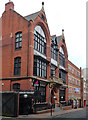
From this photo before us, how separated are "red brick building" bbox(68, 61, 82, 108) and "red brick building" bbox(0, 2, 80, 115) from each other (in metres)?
14.7

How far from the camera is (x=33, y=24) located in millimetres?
28984

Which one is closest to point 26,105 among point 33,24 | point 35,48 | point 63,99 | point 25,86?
point 25,86

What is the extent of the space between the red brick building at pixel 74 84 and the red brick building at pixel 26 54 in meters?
14.7

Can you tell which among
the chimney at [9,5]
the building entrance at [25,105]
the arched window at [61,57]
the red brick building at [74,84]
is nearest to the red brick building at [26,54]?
the chimney at [9,5]

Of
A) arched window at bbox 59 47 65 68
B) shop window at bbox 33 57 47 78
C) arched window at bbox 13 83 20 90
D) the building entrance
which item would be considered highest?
arched window at bbox 59 47 65 68

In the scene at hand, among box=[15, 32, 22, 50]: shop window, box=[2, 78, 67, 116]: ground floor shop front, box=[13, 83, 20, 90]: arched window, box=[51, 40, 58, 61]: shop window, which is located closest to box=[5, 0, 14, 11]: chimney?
box=[15, 32, 22, 50]: shop window

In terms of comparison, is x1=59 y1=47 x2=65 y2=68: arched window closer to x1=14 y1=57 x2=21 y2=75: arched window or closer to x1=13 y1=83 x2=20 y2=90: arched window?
x1=14 y1=57 x2=21 y2=75: arched window

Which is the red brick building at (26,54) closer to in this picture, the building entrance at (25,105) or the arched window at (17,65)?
the arched window at (17,65)

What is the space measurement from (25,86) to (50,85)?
801 cm

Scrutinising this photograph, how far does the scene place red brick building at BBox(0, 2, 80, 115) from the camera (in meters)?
27.6

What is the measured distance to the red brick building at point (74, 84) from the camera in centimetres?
4883

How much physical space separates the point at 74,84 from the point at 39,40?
87.9 ft

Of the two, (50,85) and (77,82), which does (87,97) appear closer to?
(77,82)

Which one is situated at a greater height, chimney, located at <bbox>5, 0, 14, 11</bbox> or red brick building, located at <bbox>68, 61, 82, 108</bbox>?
chimney, located at <bbox>5, 0, 14, 11</bbox>
